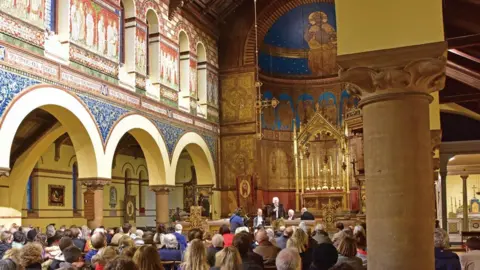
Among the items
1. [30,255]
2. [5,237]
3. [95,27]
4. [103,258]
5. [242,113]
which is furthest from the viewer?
[242,113]

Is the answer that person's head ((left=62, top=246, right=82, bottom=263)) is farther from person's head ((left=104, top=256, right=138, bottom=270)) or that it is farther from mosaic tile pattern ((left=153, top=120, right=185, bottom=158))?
mosaic tile pattern ((left=153, top=120, right=185, bottom=158))

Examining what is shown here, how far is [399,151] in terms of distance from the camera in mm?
4027

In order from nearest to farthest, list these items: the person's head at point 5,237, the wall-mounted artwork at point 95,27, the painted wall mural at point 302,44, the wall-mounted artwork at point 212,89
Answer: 1. the person's head at point 5,237
2. the wall-mounted artwork at point 95,27
3. the wall-mounted artwork at point 212,89
4. the painted wall mural at point 302,44

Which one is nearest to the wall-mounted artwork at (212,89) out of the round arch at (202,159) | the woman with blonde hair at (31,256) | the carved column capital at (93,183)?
the round arch at (202,159)

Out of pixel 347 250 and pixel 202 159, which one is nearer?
pixel 347 250

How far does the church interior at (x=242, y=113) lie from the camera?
408 centimetres

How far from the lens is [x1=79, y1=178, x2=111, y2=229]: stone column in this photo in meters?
14.9

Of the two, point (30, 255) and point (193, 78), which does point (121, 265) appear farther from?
point (193, 78)

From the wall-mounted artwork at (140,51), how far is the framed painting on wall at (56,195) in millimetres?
5270

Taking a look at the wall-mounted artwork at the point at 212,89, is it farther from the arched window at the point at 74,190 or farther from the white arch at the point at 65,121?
the white arch at the point at 65,121

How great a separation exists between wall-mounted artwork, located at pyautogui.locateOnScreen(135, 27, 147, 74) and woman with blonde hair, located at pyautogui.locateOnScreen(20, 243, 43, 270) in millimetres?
12081

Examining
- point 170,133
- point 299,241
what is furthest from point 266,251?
point 170,133

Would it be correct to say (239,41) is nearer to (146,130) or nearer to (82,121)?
(146,130)

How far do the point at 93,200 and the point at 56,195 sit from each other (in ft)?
16.5
